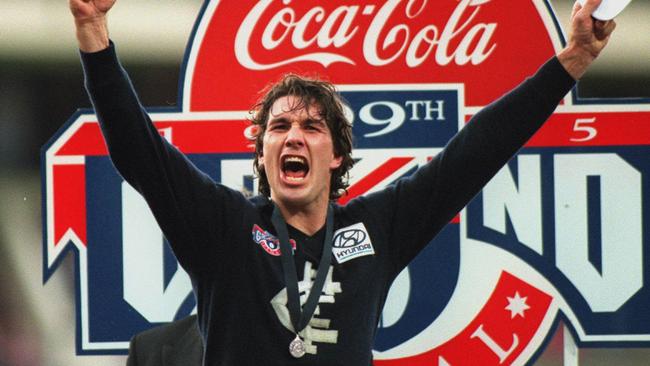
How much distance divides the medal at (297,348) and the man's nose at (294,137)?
1.38 ft

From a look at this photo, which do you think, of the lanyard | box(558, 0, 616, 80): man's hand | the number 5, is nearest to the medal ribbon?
the lanyard

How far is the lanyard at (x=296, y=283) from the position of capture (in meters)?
A: 1.52

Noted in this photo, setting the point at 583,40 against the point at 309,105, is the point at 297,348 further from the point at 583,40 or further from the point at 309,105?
the point at 583,40

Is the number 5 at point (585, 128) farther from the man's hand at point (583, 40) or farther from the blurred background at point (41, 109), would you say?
the man's hand at point (583, 40)

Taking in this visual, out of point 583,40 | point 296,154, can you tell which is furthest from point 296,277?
point 583,40

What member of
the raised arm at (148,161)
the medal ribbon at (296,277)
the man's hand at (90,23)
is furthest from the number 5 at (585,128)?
the man's hand at (90,23)

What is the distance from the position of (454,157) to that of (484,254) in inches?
41.6

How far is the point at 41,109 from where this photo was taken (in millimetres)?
2662

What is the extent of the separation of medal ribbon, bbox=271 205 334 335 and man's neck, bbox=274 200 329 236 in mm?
46

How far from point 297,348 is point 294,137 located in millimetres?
451

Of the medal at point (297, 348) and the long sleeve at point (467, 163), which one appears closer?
the medal at point (297, 348)

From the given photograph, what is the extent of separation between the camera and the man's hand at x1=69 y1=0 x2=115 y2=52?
137 cm

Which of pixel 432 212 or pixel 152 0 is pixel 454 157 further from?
pixel 152 0

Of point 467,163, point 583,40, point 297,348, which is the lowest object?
point 297,348
